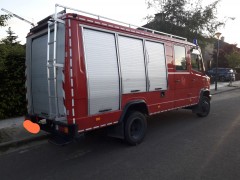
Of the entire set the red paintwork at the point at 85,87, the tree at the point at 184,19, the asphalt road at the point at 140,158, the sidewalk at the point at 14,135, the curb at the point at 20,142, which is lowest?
the asphalt road at the point at 140,158

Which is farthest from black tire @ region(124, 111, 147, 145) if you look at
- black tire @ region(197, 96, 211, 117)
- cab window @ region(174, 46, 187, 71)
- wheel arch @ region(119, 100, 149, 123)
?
black tire @ region(197, 96, 211, 117)

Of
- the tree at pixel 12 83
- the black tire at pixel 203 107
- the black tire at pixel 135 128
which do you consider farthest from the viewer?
the black tire at pixel 203 107

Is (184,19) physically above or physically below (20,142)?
above

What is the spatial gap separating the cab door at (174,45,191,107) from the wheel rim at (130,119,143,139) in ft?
5.77

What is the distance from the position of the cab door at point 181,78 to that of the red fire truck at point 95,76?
163mm

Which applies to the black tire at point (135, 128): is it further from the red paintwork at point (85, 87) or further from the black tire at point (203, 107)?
the black tire at point (203, 107)

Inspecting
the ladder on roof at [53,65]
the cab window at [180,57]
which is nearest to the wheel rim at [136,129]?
the ladder on roof at [53,65]

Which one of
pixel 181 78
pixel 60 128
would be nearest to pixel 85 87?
pixel 60 128

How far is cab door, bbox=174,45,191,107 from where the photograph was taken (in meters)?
7.26

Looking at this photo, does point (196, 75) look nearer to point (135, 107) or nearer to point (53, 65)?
point (135, 107)

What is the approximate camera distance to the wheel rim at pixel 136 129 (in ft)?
19.2

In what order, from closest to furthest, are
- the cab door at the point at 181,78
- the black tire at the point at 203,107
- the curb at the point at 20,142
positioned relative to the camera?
the curb at the point at 20,142 → the cab door at the point at 181,78 → the black tire at the point at 203,107

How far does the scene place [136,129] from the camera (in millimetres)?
6016

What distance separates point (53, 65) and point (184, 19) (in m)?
16.9
